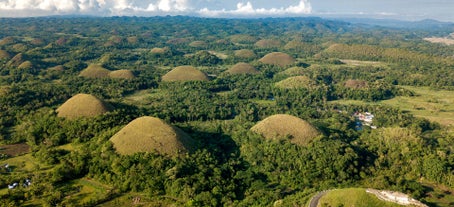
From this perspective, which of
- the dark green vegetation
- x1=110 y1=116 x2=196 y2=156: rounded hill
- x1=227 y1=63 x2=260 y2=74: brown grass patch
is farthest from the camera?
x1=227 y1=63 x2=260 y2=74: brown grass patch

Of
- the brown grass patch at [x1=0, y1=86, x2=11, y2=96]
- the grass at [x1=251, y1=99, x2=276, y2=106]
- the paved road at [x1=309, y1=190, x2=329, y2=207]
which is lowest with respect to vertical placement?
the grass at [x1=251, y1=99, x2=276, y2=106]

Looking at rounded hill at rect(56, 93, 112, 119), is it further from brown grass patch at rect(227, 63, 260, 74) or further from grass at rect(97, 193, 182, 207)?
brown grass patch at rect(227, 63, 260, 74)

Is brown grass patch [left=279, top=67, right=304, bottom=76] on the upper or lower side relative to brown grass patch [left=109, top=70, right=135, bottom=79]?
lower

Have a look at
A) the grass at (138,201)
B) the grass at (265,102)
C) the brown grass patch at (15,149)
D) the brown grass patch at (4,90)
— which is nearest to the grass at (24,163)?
the brown grass patch at (15,149)

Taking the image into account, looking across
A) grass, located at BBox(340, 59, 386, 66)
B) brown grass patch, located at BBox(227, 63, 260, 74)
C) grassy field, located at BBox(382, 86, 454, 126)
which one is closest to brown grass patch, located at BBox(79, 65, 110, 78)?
brown grass patch, located at BBox(227, 63, 260, 74)

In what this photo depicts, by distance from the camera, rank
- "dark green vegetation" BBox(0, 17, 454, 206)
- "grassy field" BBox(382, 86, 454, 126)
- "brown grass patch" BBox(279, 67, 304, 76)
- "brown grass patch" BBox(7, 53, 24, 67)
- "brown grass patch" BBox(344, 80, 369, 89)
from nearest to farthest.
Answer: "dark green vegetation" BBox(0, 17, 454, 206)
"grassy field" BBox(382, 86, 454, 126)
"brown grass patch" BBox(344, 80, 369, 89)
"brown grass patch" BBox(7, 53, 24, 67)
"brown grass patch" BBox(279, 67, 304, 76)

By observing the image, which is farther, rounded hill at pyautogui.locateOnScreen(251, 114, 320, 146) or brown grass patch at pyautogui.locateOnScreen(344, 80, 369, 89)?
brown grass patch at pyautogui.locateOnScreen(344, 80, 369, 89)

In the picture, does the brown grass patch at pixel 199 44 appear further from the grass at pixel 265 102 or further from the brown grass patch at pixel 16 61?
the grass at pixel 265 102
